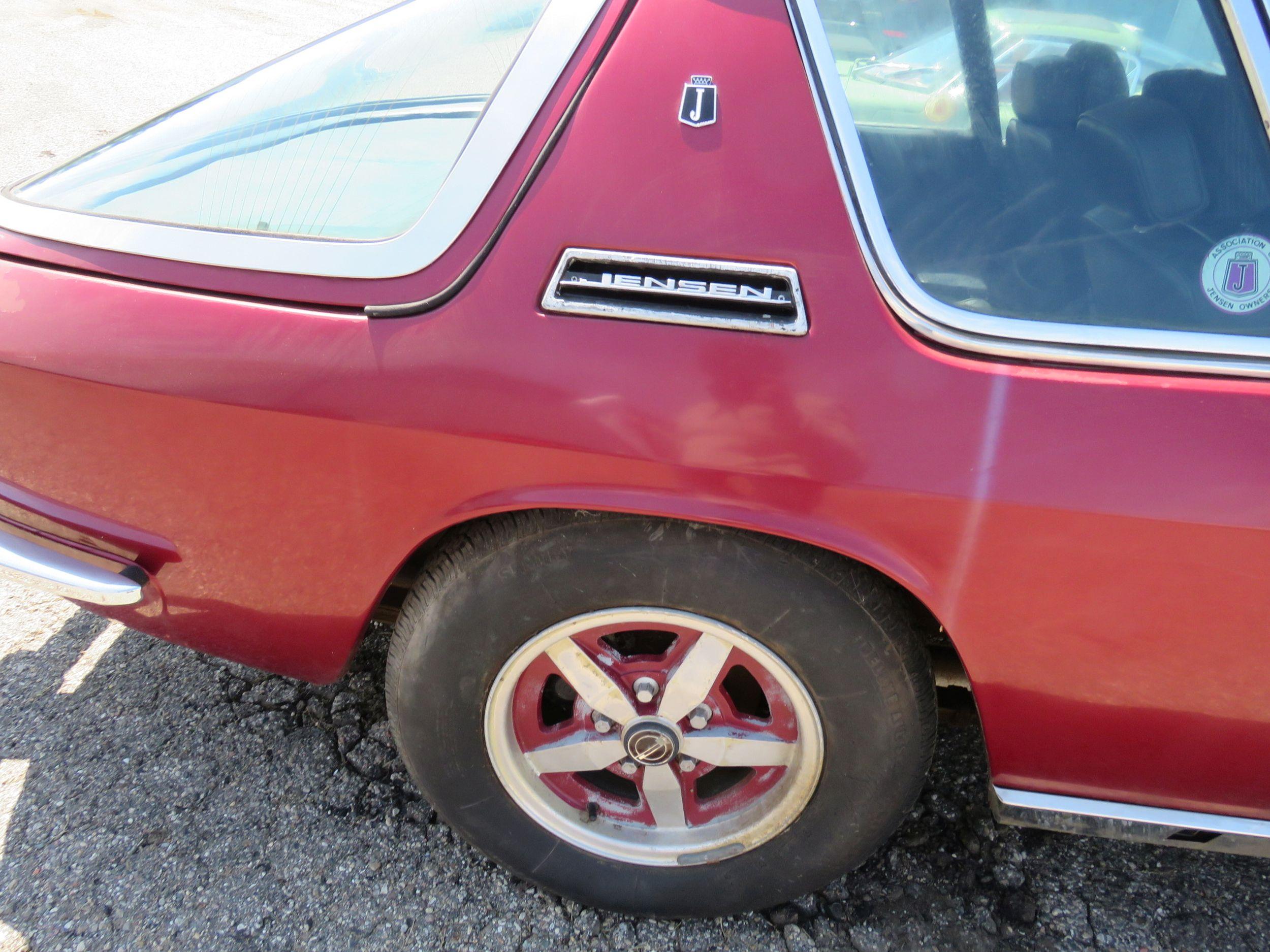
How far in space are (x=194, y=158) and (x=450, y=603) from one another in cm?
96

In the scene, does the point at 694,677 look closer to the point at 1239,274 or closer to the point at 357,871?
the point at 357,871

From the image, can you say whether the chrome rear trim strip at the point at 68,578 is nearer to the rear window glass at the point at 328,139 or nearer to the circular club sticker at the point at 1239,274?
the rear window glass at the point at 328,139

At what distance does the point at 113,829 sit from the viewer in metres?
2.00

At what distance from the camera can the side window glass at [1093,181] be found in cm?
133

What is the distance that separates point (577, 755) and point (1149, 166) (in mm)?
1419

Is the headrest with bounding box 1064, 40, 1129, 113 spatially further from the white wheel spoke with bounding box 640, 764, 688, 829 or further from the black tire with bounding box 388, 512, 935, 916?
the white wheel spoke with bounding box 640, 764, 688, 829

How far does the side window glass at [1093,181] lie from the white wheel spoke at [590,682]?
2.86ft

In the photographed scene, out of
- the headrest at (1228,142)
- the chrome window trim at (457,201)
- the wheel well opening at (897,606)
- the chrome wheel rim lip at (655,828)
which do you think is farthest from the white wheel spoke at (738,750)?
the headrest at (1228,142)

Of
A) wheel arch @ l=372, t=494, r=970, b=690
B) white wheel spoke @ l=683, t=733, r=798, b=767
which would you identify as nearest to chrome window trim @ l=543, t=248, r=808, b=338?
wheel arch @ l=372, t=494, r=970, b=690

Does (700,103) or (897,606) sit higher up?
(700,103)

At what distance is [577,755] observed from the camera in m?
1.80

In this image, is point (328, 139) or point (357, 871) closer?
point (328, 139)

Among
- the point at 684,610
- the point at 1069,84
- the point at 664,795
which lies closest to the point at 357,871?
the point at 664,795

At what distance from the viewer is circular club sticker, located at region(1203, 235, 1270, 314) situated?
1.32 meters
